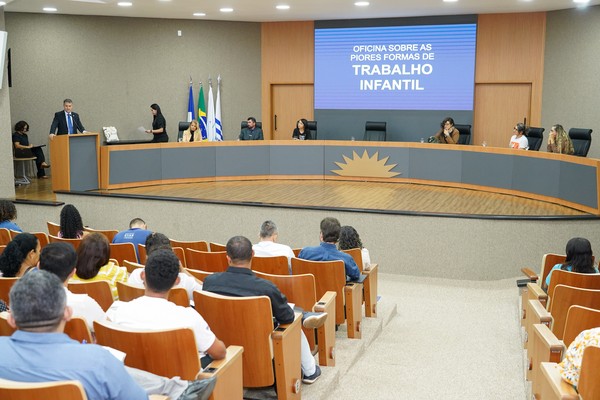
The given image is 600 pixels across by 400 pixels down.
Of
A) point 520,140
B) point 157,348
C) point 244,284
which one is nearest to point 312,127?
point 520,140

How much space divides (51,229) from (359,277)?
3742mm

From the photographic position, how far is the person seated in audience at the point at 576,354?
288cm

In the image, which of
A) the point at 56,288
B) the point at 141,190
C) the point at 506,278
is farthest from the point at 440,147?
the point at 56,288

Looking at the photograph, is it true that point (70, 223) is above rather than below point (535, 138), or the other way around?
below

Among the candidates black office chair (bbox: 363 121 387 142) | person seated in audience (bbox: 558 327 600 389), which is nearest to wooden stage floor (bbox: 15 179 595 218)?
black office chair (bbox: 363 121 387 142)

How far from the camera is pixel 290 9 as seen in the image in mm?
12258

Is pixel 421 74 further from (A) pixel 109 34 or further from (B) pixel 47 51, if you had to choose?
(B) pixel 47 51

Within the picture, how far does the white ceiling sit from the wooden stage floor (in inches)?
119

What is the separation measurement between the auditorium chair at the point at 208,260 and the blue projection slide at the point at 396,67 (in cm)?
887

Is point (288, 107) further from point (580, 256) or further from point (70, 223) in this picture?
point (580, 256)

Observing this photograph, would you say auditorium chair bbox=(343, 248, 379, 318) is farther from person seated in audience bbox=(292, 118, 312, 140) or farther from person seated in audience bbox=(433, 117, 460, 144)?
person seated in audience bbox=(292, 118, 312, 140)

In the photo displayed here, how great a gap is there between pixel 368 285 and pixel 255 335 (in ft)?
8.18

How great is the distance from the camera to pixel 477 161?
36.8 feet

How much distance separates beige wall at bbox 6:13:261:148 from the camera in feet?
41.9
